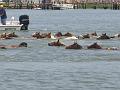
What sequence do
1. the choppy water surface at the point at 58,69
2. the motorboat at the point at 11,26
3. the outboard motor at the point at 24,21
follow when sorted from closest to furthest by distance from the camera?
the choppy water surface at the point at 58,69 → the motorboat at the point at 11,26 → the outboard motor at the point at 24,21

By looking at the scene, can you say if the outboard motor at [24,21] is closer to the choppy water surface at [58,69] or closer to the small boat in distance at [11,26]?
the small boat in distance at [11,26]

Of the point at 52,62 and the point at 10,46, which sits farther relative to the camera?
the point at 10,46

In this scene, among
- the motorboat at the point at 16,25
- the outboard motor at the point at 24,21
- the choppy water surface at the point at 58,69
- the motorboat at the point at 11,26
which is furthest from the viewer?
→ the outboard motor at the point at 24,21

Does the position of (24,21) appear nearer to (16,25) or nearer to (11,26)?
(16,25)

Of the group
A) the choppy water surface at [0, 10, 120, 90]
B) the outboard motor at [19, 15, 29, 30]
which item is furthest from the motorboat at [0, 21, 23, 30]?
the choppy water surface at [0, 10, 120, 90]

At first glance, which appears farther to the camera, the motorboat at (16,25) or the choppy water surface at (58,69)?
the motorboat at (16,25)

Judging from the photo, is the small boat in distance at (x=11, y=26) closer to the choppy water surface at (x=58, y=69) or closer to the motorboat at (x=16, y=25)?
the motorboat at (x=16, y=25)

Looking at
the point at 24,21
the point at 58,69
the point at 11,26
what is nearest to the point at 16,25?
the point at 11,26

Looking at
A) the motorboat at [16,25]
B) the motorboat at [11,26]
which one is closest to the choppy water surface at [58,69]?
the motorboat at [11,26]

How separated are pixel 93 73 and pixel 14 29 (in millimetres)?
35513

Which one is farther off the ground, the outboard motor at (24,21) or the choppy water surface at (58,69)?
the choppy water surface at (58,69)

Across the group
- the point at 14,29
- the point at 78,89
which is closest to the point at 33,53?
the point at 78,89

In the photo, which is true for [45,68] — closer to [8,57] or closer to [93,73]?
[93,73]

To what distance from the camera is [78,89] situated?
3111 cm
